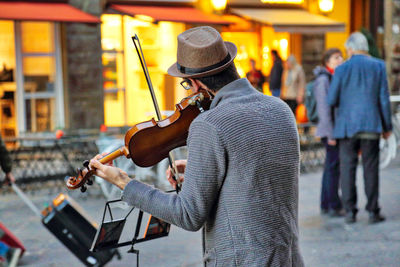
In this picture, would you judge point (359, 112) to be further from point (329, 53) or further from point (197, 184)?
point (197, 184)

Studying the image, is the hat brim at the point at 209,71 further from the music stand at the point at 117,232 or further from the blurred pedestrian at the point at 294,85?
the blurred pedestrian at the point at 294,85

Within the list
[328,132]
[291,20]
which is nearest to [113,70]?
[291,20]

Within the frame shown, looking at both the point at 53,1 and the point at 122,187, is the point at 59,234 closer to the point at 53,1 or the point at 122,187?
the point at 122,187

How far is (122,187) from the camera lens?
248cm

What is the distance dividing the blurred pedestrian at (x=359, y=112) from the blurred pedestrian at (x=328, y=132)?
255mm

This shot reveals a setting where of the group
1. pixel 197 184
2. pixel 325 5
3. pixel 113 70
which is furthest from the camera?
pixel 325 5

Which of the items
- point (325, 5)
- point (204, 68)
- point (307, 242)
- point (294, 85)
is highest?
point (325, 5)

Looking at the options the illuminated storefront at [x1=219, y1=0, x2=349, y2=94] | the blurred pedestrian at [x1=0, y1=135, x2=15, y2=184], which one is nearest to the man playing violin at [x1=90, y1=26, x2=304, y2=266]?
the blurred pedestrian at [x1=0, y1=135, x2=15, y2=184]

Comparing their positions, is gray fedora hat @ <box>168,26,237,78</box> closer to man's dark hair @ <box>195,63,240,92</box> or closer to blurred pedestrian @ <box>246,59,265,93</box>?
man's dark hair @ <box>195,63,240,92</box>

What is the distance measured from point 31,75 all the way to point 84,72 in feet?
3.31

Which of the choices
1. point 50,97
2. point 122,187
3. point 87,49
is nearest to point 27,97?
point 50,97

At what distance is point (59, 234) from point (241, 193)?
10.1 feet

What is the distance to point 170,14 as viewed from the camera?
1295 centimetres

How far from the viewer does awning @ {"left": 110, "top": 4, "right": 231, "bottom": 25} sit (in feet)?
41.1
